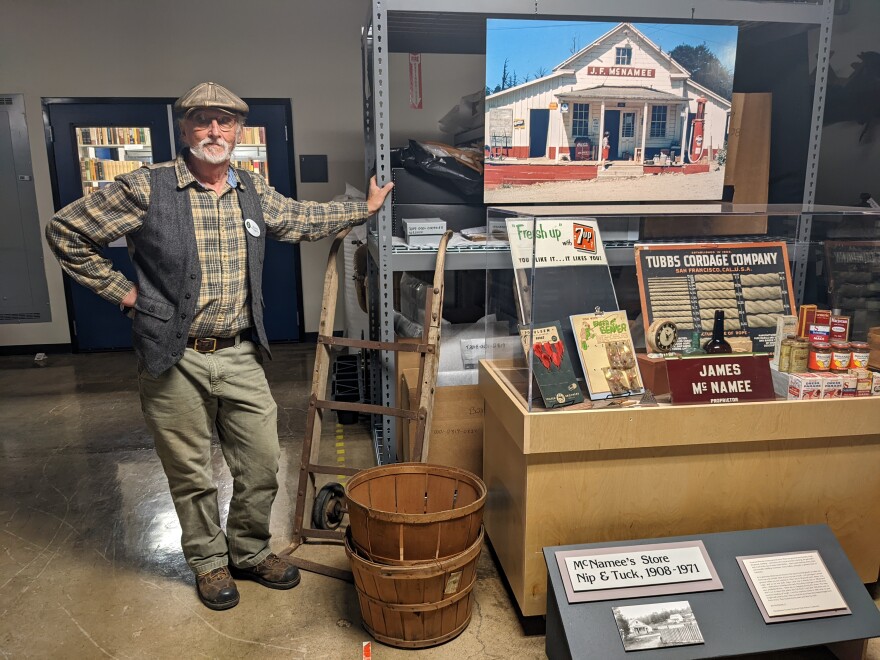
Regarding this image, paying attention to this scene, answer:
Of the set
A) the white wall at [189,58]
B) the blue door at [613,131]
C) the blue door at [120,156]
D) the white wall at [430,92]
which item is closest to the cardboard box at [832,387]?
the blue door at [613,131]

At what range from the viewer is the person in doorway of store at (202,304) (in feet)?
7.09

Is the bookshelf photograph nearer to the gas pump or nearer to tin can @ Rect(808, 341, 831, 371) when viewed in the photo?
the gas pump

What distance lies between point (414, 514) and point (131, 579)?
49.8 inches

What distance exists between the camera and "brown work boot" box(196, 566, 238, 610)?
7.70ft

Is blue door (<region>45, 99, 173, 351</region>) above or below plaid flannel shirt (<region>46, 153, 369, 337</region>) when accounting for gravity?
above

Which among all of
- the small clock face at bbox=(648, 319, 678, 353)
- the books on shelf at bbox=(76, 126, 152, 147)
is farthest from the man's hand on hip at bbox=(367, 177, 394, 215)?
the books on shelf at bbox=(76, 126, 152, 147)

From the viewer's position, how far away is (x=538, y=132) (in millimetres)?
2762

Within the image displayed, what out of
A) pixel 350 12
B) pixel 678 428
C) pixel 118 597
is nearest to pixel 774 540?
pixel 678 428

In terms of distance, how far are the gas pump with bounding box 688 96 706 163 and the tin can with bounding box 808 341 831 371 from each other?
3.55ft

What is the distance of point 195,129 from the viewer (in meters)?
2.22

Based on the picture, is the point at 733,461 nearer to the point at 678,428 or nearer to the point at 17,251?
the point at 678,428

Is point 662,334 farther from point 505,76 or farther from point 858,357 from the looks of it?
point 505,76

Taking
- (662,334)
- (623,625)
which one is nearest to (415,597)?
(623,625)

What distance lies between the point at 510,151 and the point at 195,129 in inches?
49.1
